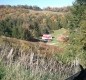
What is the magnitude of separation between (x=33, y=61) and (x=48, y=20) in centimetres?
12469

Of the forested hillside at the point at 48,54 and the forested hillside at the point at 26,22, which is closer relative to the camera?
the forested hillside at the point at 48,54

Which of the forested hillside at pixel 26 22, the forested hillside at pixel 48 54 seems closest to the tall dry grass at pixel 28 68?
the forested hillside at pixel 48 54

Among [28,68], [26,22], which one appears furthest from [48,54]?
[26,22]

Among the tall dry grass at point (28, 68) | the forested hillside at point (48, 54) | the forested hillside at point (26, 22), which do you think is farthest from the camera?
the forested hillside at point (26, 22)

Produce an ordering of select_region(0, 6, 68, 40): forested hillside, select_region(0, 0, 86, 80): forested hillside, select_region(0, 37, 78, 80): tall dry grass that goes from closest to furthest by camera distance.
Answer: select_region(0, 37, 78, 80): tall dry grass → select_region(0, 0, 86, 80): forested hillside → select_region(0, 6, 68, 40): forested hillside

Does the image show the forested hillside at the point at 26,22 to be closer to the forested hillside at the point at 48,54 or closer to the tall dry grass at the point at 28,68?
the forested hillside at the point at 48,54

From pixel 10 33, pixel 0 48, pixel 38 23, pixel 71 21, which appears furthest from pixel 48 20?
pixel 0 48

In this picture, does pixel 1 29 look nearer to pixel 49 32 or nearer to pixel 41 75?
pixel 49 32

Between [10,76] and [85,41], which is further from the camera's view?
[85,41]

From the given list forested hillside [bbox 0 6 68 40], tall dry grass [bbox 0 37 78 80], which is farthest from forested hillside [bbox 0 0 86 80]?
forested hillside [bbox 0 6 68 40]

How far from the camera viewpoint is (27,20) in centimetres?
12769

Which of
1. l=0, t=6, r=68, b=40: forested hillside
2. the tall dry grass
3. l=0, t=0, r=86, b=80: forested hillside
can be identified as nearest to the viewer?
the tall dry grass

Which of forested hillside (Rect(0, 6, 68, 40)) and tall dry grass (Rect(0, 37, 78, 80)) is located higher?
tall dry grass (Rect(0, 37, 78, 80))

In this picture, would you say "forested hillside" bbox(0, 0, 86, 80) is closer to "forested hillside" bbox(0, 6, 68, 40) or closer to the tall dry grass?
the tall dry grass
